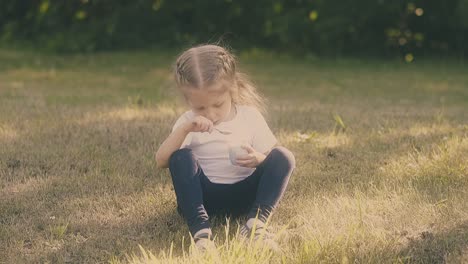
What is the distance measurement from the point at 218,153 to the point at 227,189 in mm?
178

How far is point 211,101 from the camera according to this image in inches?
132

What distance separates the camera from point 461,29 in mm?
11766

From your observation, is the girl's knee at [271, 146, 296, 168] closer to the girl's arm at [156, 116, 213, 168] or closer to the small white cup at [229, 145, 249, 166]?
the small white cup at [229, 145, 249, 166]

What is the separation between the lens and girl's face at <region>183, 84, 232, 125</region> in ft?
10.9

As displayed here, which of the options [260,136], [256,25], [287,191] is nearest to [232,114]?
[260,136]

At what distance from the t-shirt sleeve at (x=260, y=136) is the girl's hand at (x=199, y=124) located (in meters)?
0.35

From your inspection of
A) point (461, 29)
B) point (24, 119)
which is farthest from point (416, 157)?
point (461, 29)

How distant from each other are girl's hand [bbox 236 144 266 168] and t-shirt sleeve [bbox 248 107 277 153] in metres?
0.19

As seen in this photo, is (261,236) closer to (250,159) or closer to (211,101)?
(250,159)

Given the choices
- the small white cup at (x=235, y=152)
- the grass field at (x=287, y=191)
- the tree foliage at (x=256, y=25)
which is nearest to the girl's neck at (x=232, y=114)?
the small white cup at (x=235, y=152)

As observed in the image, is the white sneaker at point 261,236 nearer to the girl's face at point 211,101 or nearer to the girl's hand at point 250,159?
the girl's hand at point 250,159

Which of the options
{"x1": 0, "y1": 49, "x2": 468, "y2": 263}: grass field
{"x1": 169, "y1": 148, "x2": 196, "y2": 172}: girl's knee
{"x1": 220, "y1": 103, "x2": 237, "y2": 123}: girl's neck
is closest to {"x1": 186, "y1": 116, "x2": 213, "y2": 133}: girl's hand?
{"x1": 169, "y1": 148, "x2": 196, "y2": 172}: girl's knee

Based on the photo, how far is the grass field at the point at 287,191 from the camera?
9.75 feet

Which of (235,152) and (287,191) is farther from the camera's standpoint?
(287,191)
